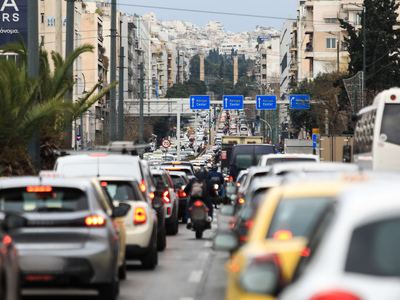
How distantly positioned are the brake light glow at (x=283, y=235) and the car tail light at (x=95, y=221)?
11.7 feet

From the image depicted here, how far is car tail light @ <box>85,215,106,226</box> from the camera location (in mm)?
10689

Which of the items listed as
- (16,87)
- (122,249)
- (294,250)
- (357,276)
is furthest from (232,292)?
(16,87)

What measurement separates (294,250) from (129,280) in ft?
23.4

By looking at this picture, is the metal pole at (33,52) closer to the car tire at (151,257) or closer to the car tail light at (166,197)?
the car tail light at (166,197)

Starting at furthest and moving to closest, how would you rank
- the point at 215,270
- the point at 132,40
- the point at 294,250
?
the point at 132,40 < the point at 215,270 < the point at 294,250

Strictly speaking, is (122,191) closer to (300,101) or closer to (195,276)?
(195,276)

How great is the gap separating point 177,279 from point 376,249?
9.91 metres

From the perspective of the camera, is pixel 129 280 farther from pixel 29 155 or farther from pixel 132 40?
pixel 132 40

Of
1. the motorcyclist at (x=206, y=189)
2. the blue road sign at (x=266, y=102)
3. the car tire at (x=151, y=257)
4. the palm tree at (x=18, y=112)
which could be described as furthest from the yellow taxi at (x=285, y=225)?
the blue road sign at (x=266, y=102)

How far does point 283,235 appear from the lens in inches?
298

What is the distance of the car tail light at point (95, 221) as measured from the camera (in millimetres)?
10689

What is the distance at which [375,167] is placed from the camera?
969 inches

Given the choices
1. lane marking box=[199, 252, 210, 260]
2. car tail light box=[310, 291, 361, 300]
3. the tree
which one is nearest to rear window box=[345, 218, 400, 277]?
car tail light box=[310, 291, 361, 300]

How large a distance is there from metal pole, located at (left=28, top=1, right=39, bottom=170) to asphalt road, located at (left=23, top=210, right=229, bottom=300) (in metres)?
5.57
